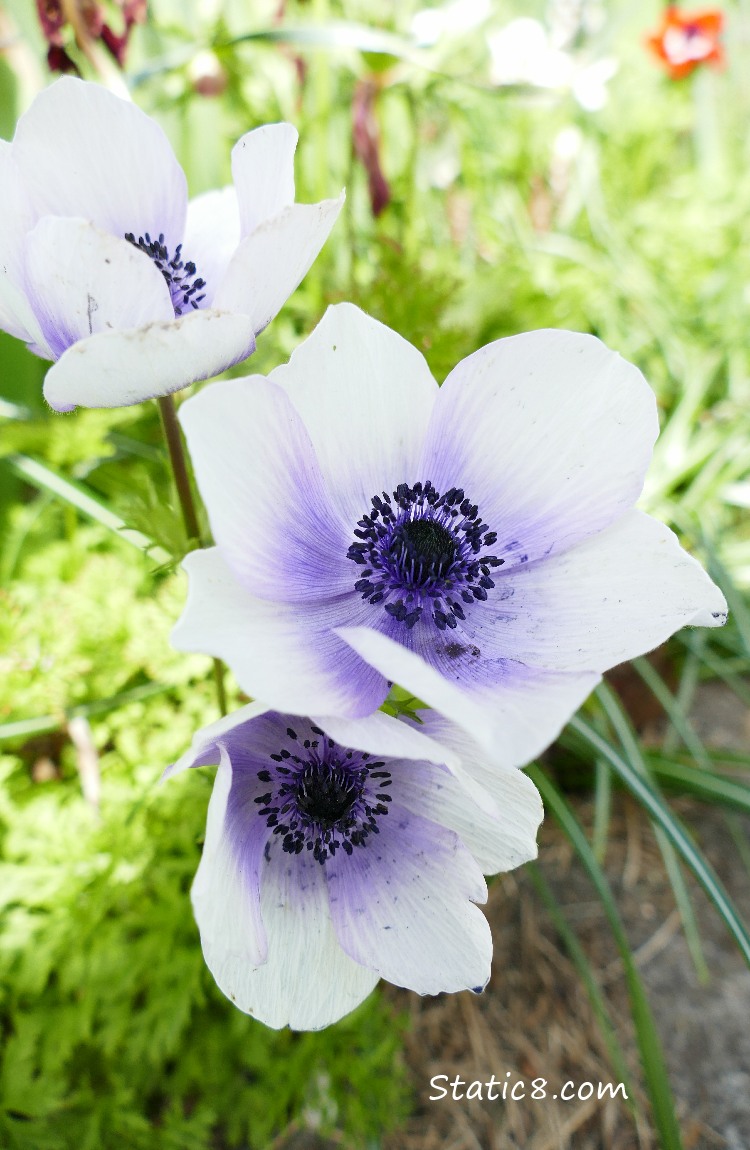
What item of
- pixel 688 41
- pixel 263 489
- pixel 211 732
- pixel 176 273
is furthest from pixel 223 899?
Result: pixel 688 41

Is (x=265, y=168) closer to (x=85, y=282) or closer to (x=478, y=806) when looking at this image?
(x=85, y=282)

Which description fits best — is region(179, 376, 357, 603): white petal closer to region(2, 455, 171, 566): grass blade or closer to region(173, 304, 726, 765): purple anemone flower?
region(173, 304, 726, 765): purple anemone flower

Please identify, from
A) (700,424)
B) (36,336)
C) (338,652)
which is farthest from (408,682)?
(700,424)

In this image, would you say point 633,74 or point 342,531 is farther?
point 633,74

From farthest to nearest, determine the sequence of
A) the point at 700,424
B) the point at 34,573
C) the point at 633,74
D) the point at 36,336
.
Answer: the point at 633,74 → the point at 700,424 → the point at 34,573 → the point at 36,336

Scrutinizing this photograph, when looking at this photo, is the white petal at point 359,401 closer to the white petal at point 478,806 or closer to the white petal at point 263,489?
the white petal at point 263,489

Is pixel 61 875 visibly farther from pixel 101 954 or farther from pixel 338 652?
pixel 338 652

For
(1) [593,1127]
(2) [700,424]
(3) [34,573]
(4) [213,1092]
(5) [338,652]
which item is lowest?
(1) [593,1127]

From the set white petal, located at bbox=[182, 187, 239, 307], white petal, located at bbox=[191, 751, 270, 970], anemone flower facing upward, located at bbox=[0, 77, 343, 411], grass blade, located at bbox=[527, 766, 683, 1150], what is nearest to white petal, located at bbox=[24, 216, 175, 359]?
anemone flower facing upward, located at bbox=[0, 77, 343, 411]
